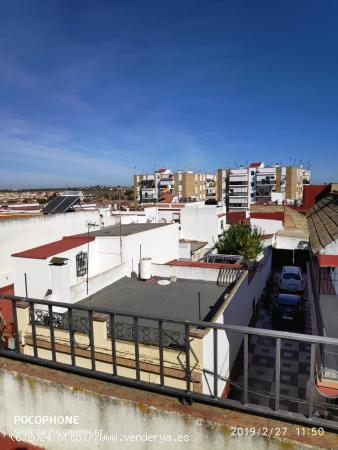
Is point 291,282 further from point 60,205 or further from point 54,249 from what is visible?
point 60,205

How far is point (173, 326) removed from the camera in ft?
27.1

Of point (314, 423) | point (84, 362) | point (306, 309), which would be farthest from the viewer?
point (306, 309)

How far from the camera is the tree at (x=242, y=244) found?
21.7 metres

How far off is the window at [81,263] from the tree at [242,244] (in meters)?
11.3

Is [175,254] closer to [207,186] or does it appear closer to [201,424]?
[201,424]

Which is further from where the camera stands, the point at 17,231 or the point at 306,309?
the point at 306,309

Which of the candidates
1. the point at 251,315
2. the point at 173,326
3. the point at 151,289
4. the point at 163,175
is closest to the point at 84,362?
the point at 173,326

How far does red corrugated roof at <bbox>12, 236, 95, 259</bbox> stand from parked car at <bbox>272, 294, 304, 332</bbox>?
344 inches

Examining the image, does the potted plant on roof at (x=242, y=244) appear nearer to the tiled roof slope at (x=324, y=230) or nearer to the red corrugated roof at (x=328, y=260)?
the tiled roof slope at (x=324, y=230)

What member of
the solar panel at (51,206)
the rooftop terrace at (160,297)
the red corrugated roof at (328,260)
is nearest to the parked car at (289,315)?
the rooftop terrace at (160,297)

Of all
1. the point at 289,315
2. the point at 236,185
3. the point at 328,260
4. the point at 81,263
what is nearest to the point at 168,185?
the point at 236,185

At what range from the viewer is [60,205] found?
20.7 m

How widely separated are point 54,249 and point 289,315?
10169 mm

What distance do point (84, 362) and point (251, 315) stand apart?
29.8 ft
